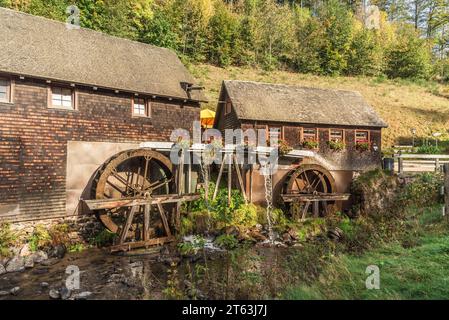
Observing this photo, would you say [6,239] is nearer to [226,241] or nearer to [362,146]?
[226,241]

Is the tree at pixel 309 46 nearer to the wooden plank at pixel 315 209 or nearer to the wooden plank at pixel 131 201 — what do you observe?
the wooden plank at pixel 315 209

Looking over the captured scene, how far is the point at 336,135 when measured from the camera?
53.9 feet

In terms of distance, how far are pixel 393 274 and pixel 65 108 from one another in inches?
424

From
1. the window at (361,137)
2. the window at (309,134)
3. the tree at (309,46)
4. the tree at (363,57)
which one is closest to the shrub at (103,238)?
the window at (309,134)

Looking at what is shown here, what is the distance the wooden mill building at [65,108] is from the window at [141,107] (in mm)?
40

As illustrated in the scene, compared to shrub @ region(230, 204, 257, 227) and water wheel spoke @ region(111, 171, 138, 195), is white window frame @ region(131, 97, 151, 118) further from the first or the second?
shrub @ region(230, 204, 257, 227)

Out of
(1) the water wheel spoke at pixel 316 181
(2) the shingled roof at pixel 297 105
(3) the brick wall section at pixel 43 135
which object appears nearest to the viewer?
(3) the brick wall section at pixel 43 135

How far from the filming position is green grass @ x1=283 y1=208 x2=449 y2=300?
5.44 metres

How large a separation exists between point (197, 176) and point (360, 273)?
26.0 feet

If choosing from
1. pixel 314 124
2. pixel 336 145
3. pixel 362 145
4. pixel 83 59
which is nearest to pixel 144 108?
pixel 83 59

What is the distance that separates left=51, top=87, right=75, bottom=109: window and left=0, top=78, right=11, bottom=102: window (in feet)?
4.01

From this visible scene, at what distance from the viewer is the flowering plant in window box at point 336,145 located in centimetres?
1596

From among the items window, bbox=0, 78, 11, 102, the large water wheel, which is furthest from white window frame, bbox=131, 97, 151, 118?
window, bbox=0, 78, 11, 102
